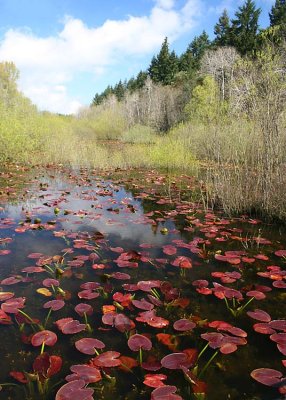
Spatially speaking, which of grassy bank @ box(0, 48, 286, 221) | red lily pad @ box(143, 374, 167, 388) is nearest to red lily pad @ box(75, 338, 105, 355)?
red lily pad @ box(143, 374, 167, 388)

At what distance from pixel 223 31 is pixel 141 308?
39.5m

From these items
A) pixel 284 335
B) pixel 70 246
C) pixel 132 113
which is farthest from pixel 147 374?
pixel 132 113

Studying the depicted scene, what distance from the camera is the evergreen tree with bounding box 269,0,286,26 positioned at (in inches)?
1198

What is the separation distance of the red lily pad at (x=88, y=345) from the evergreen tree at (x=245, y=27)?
34.3 meters

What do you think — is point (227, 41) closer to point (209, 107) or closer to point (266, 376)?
point (209, 107)

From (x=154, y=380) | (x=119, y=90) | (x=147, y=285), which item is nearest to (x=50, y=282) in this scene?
(x=147, y=285)

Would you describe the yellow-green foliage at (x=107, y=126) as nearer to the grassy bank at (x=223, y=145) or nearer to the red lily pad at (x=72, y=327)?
the grassy bank at (x=223, y=145)

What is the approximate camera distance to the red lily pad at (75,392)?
1.38 m

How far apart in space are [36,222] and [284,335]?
330 centimetres

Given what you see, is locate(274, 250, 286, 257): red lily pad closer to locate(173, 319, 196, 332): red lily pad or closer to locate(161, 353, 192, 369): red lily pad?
locate(173, 319, 196, 332): red lily pad

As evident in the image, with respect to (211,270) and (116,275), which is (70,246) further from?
(211,270)

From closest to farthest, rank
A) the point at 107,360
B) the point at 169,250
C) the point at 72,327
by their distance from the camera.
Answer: the point at 107,360 → the point at 72,327 → the point at 169,250

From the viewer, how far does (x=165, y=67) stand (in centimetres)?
4053

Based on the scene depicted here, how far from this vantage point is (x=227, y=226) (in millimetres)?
4523
